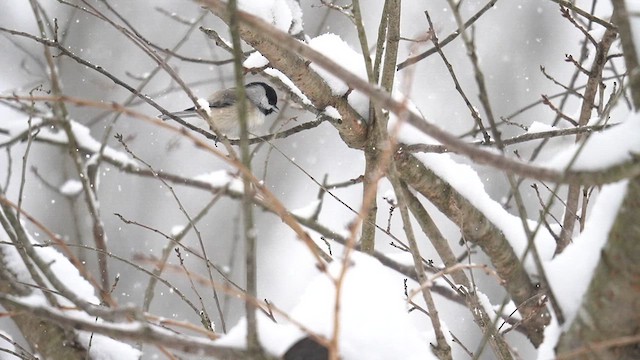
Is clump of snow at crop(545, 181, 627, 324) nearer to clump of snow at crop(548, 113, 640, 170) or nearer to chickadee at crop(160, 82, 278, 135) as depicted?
clump of snow at crop(548, 113, 640, 170)

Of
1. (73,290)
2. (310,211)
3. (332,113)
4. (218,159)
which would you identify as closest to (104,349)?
(73,290)

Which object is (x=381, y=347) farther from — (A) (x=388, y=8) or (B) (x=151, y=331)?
(A) (x=388, y=8)

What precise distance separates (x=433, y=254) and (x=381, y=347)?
399 inches

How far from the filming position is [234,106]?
5.50 metres

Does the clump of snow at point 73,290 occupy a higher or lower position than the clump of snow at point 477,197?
lower

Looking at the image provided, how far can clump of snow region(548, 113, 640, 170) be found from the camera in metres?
0.90

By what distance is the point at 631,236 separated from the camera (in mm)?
972

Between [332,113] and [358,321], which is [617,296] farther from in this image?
[332,113]

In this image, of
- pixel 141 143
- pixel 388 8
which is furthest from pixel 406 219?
pixel 141 143

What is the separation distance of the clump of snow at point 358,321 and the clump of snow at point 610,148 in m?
0.34

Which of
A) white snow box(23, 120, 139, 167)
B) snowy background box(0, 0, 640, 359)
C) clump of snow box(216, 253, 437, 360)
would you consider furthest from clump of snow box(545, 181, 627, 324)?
snowy background box(0, 0, 640, 359)

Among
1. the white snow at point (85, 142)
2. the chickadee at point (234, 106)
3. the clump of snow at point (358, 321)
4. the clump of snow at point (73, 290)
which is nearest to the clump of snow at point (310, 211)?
the white snow at point (85, 142)

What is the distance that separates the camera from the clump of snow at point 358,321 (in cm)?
100

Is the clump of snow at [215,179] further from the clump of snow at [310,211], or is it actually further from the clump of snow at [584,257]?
the clump of snow at [584,257]
